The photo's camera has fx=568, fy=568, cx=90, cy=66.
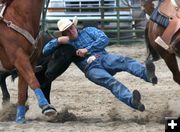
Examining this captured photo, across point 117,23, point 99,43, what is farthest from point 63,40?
point 117,23

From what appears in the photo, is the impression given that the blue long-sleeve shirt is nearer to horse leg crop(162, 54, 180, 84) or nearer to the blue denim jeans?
the blue denim jeans

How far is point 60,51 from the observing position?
6.88 metres

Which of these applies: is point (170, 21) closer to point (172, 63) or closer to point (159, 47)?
point (159, 47)

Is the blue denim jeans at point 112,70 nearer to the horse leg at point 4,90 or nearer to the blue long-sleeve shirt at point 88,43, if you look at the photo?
the blue long-sleeve shirt at point 88,43

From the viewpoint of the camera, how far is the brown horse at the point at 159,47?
6199mm

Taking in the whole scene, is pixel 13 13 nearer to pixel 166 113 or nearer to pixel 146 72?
pixel 146 72

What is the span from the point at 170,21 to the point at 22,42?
1654mm

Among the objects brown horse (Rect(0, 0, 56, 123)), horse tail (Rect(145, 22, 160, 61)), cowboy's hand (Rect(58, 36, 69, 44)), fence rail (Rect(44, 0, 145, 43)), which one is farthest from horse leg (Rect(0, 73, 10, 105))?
fence rail (Rect(44, 0, 145, 43))

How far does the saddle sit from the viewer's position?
20.5 ft

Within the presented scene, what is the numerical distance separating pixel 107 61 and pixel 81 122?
0.80 meters

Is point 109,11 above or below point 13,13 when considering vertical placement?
below

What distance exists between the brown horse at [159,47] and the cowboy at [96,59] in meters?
0.23

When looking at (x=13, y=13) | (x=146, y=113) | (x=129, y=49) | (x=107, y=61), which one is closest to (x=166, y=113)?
(x=146, y=113)

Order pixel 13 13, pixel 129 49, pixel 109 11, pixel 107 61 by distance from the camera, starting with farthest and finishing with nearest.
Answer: pixel 109 11 < pixel 129 49 < pixel 107 61 < pixel 13 13
